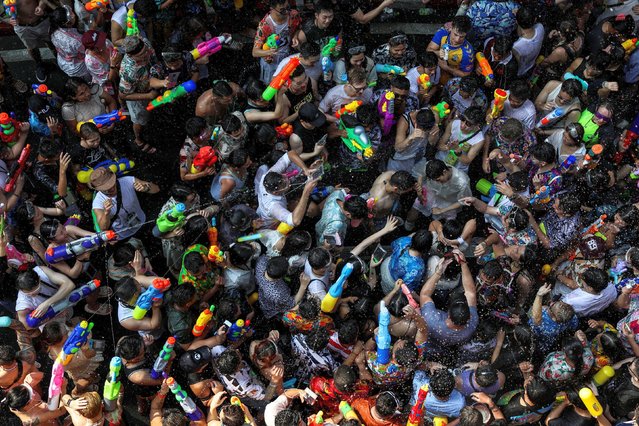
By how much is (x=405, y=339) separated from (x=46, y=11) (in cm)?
573

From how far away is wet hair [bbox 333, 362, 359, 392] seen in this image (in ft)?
17.9

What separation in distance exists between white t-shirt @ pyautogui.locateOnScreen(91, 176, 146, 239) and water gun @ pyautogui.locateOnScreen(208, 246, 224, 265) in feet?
3.89

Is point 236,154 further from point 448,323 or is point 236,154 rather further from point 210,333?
point 448,323

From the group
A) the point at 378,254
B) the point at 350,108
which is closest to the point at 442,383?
the point at 378,254

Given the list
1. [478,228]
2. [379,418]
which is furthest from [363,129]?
[379,418]

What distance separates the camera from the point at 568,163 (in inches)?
270

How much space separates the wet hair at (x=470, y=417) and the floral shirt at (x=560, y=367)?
88 centimetres

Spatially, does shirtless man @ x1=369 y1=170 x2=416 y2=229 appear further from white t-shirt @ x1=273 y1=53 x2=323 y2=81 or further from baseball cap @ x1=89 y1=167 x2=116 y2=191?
baseball cap @ x1=89 y1=167 x2=116 y2=191

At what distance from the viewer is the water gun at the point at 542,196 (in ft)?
21.8

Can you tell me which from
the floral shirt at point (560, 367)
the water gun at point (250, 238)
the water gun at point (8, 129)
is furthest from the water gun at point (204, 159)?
the floral shirt at point (560, 367)

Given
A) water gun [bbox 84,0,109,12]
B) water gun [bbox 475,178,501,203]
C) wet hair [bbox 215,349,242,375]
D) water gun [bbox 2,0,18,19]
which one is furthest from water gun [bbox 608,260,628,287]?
water gun [bbox 2,0,18,19]

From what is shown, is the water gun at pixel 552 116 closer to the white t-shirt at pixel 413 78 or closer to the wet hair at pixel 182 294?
the white t-shirt at pixel 413 78

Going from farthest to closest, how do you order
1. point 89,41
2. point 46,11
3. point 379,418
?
point 46,11 < point 89,41 < point 379,418

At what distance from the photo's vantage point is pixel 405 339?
5.75 meters
